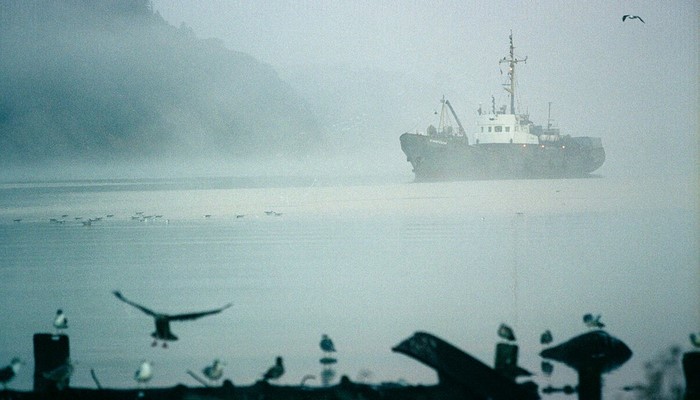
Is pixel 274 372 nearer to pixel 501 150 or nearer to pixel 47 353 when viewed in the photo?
pixel 47 353

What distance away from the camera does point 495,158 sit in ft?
224

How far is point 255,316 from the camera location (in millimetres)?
13398

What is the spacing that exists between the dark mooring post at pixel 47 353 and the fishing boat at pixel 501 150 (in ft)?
183

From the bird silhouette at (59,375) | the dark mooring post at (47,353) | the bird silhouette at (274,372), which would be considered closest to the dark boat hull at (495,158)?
the bird silhouette at (274,372)

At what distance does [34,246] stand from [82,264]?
598 cm

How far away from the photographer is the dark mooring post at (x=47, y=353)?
8289mm

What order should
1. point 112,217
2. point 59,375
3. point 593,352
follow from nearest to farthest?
point 59,375 → point 593,352 → point 112,217

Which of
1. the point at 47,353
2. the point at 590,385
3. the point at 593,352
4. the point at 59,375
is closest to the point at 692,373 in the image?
the point at 590,385

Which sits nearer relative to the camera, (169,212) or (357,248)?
(357,248)

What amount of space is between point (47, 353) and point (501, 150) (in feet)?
196

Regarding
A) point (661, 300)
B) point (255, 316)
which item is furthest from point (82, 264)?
point (661, 300)

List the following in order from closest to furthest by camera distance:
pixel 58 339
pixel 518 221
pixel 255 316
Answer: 1. pixel 58 339
2. pixel 255 316
3. pixel 518 221

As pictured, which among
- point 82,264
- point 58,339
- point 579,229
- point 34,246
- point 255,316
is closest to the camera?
point 58,339

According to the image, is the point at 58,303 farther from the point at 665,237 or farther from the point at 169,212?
the point at 169,212
